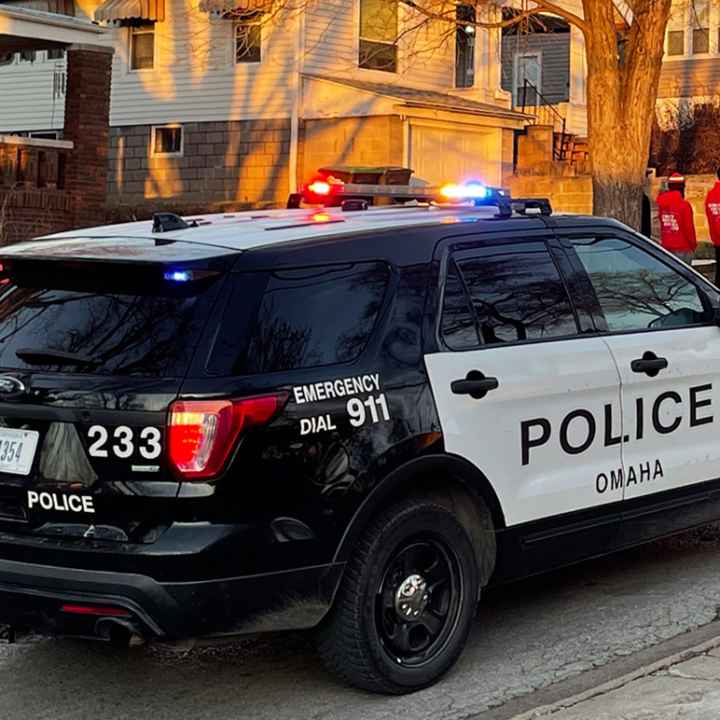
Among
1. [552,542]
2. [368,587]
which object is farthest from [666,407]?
[368,587]

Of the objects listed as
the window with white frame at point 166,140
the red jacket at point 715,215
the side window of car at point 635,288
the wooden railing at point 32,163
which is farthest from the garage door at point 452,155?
the side window of car at point 635,288

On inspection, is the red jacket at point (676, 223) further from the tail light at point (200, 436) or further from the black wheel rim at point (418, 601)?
the tail light at point (200, 436)

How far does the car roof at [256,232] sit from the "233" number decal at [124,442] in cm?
62

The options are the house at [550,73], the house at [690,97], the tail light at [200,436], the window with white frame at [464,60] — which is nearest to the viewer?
the tail light at [200,436]

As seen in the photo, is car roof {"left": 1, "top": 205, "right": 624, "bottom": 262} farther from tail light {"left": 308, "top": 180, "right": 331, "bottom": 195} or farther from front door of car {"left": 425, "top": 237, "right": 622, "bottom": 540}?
tail light {"left": 308, "top": 180, "right": 331, "bottom": 195}

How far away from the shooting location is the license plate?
14.9 feet

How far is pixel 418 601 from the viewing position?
16.3 feet

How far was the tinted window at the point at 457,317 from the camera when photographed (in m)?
5.14

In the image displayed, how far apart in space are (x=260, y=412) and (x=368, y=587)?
0.75 meters

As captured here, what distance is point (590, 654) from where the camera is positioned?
17.8 feet

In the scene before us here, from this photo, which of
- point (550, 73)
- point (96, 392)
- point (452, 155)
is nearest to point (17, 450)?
point (96, 392)

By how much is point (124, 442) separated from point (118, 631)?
24.1 inches

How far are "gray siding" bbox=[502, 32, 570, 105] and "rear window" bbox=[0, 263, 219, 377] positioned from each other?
30.0 metres

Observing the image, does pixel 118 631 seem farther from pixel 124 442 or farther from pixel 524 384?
pixel 524 384
